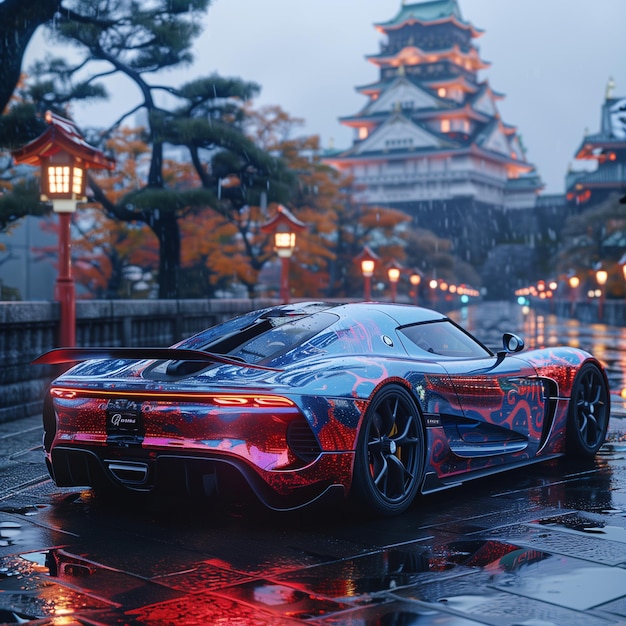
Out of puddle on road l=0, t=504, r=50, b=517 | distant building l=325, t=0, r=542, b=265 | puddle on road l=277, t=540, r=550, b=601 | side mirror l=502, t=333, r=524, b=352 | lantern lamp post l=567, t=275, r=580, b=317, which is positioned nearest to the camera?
puddle on road l=277, t=540, r=550, b=601

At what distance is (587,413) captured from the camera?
6.98 metres

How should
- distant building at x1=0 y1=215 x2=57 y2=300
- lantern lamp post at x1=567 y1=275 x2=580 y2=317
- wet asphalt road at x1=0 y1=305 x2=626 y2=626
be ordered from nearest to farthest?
wet asphalt road at x1=0 y1=305 x2=626 y2=626
distant building at x1=0 y1=215 x2=57 y2=300
lantern lamp post at x1=567 y1=275 x2=580 y2=317

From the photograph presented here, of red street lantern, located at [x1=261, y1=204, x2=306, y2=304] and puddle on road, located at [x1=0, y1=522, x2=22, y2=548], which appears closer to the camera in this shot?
puddle on road, located at [x1=0, y1=522, x2=22, y2=548]

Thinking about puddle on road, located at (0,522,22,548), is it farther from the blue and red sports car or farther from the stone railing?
the stone railing

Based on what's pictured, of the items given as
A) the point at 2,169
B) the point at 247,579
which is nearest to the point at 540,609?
the point at 247,579

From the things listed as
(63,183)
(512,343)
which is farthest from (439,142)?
(512,343)

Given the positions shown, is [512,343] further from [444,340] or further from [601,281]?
[601,281]

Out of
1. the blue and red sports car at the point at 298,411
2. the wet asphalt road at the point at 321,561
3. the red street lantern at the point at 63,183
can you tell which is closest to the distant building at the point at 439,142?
the red street lantern at the point at 63,183

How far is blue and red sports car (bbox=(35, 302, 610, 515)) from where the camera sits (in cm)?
454

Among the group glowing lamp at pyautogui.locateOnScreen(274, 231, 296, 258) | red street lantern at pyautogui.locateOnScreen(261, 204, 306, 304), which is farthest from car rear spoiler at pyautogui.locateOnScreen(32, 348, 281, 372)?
glowing lamp at pyautogui.locateOnScreen(274, 231, 296, 258)

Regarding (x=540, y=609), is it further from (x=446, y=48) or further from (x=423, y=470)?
(x=446, y=48)

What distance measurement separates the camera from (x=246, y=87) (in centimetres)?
2558

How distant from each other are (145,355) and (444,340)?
1939 millimetres

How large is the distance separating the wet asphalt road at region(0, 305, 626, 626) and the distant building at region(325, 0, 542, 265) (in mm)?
86453
